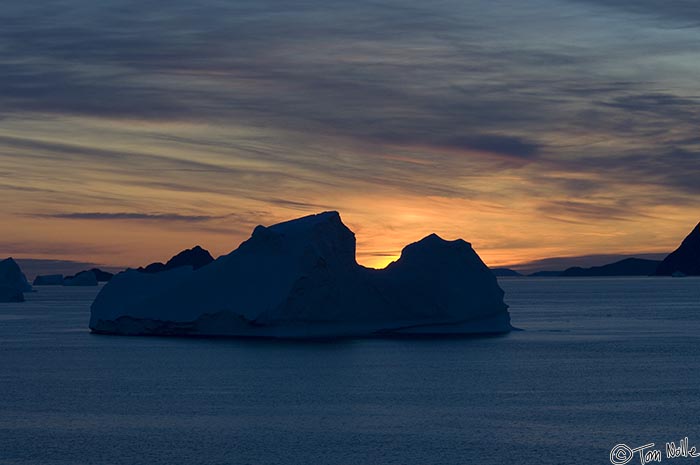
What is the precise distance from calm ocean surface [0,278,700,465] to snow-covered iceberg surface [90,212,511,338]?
1579 mm

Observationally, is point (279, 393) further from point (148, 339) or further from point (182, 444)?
point (148, 339)

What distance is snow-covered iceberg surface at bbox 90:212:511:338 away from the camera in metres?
54.9

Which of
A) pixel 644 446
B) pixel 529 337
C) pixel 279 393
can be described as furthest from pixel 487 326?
pixel 644 446

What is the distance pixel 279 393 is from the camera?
3612 cm

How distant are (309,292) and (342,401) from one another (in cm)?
2070

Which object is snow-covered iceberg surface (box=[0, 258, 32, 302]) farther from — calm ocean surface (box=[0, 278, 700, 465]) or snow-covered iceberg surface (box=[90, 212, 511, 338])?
calm ocean surface (box=[0, 278, 700, 465])

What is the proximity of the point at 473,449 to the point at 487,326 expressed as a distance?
37.1m

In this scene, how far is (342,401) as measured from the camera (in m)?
34.0
